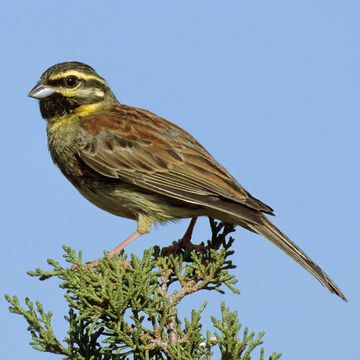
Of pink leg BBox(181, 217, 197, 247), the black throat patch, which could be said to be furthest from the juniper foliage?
the black throat patch

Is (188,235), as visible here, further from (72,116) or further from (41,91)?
(41,91)

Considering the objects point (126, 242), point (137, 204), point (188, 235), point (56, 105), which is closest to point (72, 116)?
point (56, 105)

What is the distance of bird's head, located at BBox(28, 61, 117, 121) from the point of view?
7133mm

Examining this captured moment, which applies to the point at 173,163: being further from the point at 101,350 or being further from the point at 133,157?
the point at 101,350

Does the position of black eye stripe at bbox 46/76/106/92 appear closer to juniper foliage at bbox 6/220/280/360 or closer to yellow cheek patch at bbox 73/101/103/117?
yellow cheek patch at bbox 73/101/103/117

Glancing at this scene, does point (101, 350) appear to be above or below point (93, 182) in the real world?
below

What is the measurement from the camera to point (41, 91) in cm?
707

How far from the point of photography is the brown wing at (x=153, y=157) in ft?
20.8

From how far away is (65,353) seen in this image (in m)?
4.83

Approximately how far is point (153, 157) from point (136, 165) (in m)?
0.18

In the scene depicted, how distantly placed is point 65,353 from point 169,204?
2.02 meters

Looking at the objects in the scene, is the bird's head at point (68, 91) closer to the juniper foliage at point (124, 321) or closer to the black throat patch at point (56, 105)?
the black throat patch at point (56, 105)

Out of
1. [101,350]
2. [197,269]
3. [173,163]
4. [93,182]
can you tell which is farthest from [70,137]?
[101,350]

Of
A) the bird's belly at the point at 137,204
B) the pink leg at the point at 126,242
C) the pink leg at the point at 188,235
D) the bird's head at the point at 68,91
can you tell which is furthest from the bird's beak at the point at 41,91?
the pink leg at the point at 188,235
